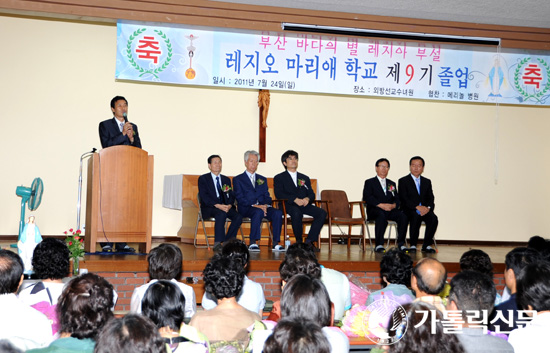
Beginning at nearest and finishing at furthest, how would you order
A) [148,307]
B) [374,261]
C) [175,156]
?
1. [148,307]
2. [374,261]
3. [175,156]

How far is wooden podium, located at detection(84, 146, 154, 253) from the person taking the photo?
523 cm

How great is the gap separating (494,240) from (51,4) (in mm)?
6962

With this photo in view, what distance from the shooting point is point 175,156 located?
26.6ft

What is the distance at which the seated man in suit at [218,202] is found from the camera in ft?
21.2

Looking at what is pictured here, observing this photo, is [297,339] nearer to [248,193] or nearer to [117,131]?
[117,131]

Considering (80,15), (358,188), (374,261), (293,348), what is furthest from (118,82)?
(293,348)

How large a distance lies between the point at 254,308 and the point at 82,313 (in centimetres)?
164

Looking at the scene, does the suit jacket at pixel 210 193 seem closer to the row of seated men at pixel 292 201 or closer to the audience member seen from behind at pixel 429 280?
the row of seated men at pixel 292 201

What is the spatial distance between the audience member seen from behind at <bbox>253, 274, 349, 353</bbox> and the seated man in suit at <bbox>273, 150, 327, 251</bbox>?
175 inches

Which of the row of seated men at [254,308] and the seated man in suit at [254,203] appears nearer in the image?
the row of seated men at [254,308]

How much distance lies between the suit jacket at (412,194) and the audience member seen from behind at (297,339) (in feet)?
19.0

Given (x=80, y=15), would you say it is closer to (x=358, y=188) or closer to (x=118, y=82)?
(x=118, y=82)

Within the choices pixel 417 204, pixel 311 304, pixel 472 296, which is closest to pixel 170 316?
pixel 311 304

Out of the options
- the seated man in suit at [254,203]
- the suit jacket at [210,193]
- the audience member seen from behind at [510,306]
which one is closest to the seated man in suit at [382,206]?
the seated man in suit at [254,203]
